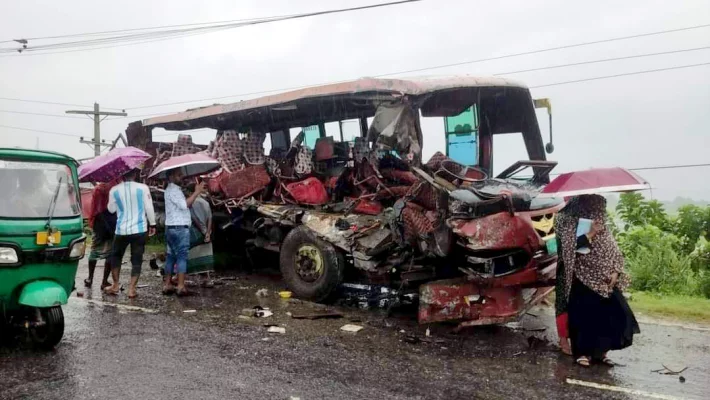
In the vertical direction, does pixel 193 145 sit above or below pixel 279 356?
above

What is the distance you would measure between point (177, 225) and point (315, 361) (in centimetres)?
333

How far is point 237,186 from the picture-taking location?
889cm

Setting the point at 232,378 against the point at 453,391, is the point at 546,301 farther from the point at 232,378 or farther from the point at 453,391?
the point at 232,378

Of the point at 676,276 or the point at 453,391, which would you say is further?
the point at 676,276

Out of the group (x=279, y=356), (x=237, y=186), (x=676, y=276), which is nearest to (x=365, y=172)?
(x=237, y=186)

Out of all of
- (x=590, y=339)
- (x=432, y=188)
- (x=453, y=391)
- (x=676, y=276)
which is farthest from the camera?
(x=676, y=276)

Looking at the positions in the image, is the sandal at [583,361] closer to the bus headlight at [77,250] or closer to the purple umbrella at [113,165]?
the bus headlight at [77,250]

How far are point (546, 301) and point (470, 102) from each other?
9.06ft

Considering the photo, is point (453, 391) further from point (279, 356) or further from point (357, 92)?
point (357, 92)

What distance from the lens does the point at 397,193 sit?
7008 millimetres

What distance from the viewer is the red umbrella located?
4.52 meters

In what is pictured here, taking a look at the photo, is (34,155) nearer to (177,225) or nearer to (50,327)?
(50,327)

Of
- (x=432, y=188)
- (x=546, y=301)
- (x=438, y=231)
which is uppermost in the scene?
(x=432, y=188)

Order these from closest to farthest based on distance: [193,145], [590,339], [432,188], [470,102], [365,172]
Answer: [590,339]
[432,188]
[470,102]
[365,172]
[193,145]
